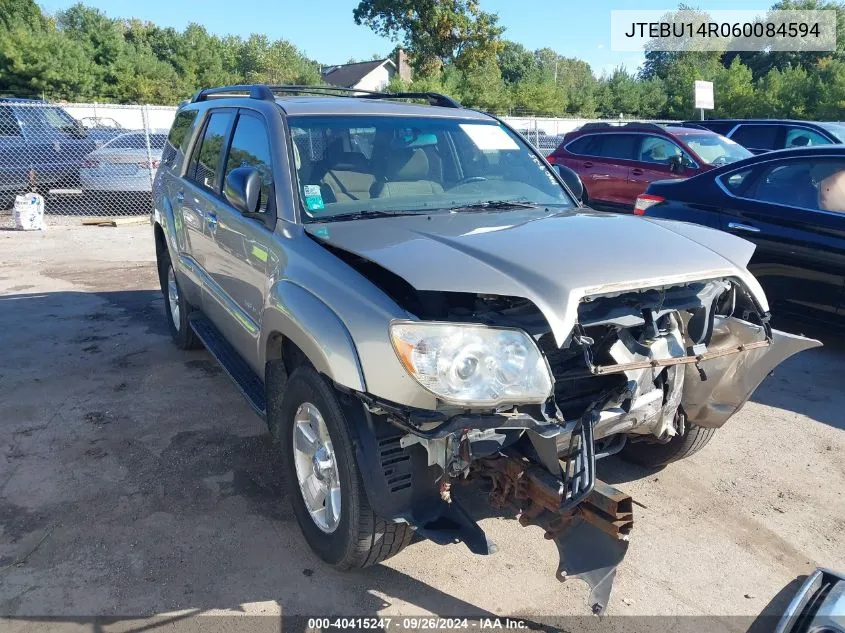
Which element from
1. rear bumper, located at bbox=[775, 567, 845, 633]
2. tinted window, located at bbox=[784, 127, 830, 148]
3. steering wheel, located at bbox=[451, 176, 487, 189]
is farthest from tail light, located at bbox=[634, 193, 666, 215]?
tinted window, located at bbox=[784, 127, 830, 148]

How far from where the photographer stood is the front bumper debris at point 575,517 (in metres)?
2.29

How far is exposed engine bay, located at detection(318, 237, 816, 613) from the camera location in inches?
92.1

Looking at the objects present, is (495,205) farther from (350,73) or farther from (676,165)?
(350,73)

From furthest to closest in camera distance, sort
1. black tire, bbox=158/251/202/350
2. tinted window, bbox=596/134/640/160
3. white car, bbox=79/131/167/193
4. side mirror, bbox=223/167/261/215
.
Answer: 1. white car, bbox=79/131/167/193
2. tinted window, bbox=596/134/640/160
3. black tire, bbox=158/251/202/350
4. side mirror, bbox=223/167/261/215

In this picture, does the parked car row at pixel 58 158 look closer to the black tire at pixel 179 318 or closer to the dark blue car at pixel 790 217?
the black tire at pixel 179 318

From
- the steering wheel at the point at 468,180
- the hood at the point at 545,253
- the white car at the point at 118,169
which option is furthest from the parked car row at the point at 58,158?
the hood at the point at 545,253

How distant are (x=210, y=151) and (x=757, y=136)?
451 inches

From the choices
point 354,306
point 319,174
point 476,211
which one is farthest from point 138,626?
point 476,211

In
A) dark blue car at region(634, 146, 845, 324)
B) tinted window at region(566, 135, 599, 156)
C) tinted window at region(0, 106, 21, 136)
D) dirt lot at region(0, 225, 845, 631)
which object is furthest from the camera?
tinted window at region(0, 106, 21, 136)

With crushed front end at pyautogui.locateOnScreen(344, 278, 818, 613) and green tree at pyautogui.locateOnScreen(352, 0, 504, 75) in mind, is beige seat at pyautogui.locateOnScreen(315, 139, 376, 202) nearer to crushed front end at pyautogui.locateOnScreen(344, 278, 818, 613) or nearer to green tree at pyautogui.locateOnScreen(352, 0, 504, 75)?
crushed front end at pyautogui.locateOnScreen(344, 278, 818, 613)

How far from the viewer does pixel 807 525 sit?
3359 millimetres

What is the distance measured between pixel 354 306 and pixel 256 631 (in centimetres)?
131

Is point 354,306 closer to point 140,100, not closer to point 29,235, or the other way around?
point 29,235

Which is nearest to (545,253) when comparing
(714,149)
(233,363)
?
(233,363)
